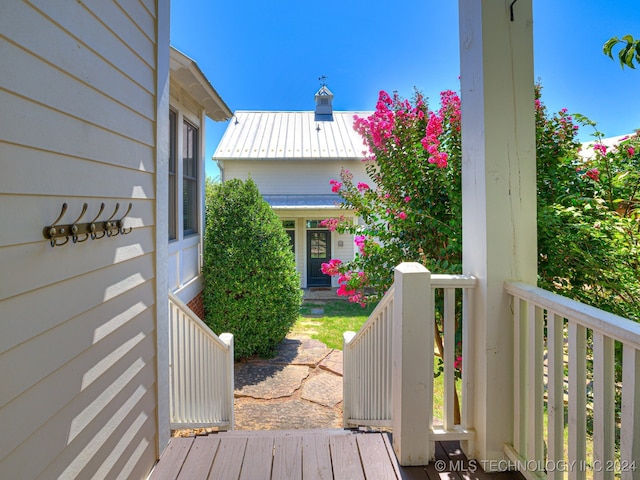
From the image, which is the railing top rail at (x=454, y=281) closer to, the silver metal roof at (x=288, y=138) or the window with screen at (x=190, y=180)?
the window with screen at (x=190, y=180)

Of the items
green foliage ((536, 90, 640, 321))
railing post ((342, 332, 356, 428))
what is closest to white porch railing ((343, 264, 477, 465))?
green foliage ((536, 90, 640, 321))

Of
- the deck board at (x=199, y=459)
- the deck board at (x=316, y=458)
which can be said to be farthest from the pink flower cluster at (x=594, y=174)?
the deck board at (x=199, y=459)

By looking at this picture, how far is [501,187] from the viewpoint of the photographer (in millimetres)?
1748

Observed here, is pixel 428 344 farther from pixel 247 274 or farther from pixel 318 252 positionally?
pixel 318 252

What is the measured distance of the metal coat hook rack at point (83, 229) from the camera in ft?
3.78

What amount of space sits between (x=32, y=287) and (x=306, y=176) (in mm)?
11071

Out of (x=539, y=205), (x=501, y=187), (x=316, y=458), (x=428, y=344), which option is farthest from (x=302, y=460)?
(x=539, y=205)

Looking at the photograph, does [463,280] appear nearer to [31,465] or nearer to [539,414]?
[539,414]

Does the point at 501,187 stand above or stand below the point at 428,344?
above

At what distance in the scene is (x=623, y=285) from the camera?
2.09 meters

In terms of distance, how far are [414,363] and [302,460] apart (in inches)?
32.0

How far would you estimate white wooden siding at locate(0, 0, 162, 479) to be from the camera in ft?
3.29

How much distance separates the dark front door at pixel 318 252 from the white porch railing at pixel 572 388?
33.1 feet

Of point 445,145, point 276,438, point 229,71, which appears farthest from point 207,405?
Answer: point 229,71
